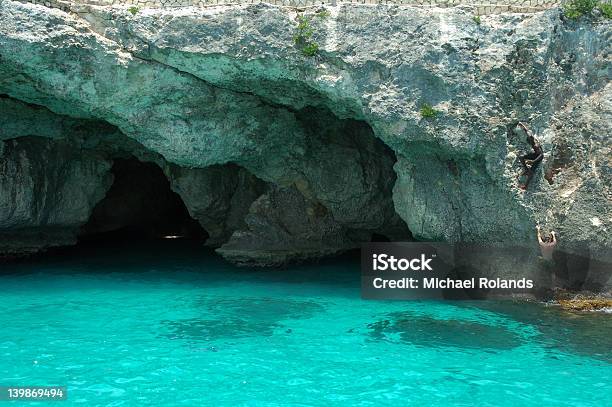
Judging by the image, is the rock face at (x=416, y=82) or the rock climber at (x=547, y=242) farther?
the rock climber at (x=547, y=242)

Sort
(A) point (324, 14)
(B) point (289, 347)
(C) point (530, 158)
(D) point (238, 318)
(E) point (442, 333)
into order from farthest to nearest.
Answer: (A) point (324, 14), (C) point (530, 158), (D) point (238, 318), (E) point (442, 333), (B) point (289, 347)

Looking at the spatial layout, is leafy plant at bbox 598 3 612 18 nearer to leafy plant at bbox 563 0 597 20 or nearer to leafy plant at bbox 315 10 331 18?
leafy plant at bbox 563 0 597 20

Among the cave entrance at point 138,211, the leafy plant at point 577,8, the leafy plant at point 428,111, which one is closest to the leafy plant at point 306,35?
the leafy plant at point 428,111

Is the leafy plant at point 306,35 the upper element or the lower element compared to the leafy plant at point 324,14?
lower

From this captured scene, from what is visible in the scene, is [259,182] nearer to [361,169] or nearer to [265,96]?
[361,169]

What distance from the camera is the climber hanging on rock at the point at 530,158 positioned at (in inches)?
509

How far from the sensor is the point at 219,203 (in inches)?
871

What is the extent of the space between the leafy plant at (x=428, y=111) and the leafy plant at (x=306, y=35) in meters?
2.78

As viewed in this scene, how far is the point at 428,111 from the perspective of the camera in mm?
12797

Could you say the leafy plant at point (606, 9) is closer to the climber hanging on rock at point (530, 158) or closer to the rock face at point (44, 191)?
the climber hanging on rock at point (530, 158)

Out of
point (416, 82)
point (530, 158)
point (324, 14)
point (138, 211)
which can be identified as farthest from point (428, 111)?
point (138, 211)

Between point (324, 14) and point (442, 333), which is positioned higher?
point (324, 14)

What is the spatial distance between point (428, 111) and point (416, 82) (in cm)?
71

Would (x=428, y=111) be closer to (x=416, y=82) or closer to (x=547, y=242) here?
(x=416, y=82)
